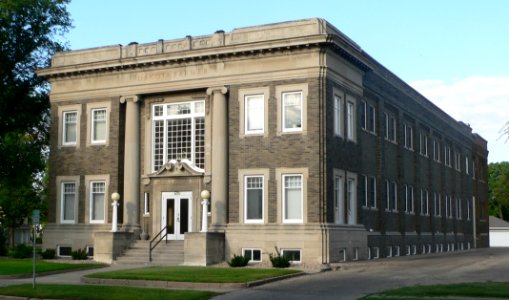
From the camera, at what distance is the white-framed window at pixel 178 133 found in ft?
116

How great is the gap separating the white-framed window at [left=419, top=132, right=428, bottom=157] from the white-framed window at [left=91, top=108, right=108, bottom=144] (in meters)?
21.8

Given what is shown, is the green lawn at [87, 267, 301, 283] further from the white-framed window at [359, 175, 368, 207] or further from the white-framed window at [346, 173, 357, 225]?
the white-framed window at [359, 175, 368, 207]

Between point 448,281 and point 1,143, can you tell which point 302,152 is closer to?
point 448,281

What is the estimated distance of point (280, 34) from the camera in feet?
109

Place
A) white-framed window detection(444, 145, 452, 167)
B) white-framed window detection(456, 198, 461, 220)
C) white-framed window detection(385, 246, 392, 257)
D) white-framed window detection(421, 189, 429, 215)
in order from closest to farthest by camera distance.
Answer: white-framed window detection(385, 246, 392, 257), white-framed window detection(421, 189, 429, 215), white-framed window detection(444, 145, 452, 167), white-framed window detection(456, 198, 461, 220)

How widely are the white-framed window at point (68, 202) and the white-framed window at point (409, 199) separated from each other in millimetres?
19797

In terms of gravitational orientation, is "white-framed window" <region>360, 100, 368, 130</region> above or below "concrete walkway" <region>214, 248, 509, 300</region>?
above

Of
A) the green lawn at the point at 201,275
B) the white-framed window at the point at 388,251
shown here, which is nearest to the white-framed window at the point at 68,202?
the green lawn at the point at 201,275

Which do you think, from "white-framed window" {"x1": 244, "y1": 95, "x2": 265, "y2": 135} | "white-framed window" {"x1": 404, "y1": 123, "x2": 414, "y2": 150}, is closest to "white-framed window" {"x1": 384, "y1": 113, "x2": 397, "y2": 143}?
"white-framed window" {"x1": 404, "y1": 123, "x2": 414, "y2": 150}

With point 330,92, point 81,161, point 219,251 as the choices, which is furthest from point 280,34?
point 81,161

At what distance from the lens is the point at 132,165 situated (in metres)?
36.3

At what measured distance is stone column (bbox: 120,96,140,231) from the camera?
3616 cm

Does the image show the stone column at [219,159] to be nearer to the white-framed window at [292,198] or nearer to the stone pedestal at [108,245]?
the white-framed window at [292,198]

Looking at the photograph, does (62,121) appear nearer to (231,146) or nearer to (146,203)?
(146,203)
